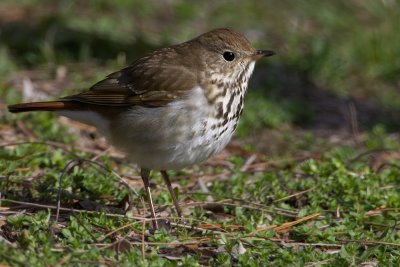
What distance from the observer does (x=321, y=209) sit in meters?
5.71

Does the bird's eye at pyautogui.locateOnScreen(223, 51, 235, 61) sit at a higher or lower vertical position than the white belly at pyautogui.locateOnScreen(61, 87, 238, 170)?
higher

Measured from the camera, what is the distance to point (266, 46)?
32.9 feet

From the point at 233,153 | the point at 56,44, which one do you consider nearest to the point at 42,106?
the point at 233,153

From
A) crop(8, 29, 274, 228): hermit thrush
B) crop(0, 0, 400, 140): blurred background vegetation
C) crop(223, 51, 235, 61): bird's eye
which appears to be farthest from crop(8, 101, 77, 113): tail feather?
crop(0, 0, 400, 140): blurred background vegetation

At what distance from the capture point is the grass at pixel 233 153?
15.8 ft

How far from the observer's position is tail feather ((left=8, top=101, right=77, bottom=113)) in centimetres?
548

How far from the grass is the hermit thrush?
38 centimetres

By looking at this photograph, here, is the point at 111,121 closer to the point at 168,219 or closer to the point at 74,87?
the point at 168,219

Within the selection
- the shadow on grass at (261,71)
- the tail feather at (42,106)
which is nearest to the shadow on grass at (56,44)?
the shadow on grass at (261,71)

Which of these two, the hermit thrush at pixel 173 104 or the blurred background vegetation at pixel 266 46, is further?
the blurred background vegetation at pixel 266 46

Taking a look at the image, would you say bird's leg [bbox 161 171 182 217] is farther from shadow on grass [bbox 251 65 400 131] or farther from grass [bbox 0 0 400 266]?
shadow on grass [bbox 251 65 400 131]

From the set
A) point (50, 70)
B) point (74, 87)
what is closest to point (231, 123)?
point (74, 87)

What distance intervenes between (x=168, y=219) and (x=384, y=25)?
655 centimetres

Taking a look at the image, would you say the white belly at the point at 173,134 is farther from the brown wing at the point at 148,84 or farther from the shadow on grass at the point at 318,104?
the shadow on grass at the point at 318,104
